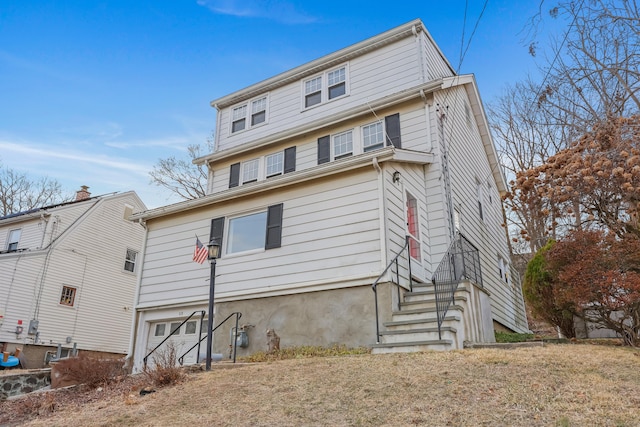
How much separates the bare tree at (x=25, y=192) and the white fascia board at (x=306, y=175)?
2154 cm

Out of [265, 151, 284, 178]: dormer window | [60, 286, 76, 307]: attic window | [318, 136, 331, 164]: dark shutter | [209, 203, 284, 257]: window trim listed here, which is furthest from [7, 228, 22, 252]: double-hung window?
[318, 136, 331, 164]: dark shutter

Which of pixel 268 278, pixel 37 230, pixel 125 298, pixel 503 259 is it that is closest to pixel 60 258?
pixel 37 230

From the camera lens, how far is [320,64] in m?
15.2

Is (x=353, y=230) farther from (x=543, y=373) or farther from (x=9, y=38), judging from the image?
(x=9, y=38)

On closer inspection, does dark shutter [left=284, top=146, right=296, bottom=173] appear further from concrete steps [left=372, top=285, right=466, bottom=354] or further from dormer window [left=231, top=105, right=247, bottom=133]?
concrete steps [left=372, top=285, right=466, bottom=354]

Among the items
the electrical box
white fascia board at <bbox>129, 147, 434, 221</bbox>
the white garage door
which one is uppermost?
white fascia board at <bbox>129, 147, 434, 221</bbox>

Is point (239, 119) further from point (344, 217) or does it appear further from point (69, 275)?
point (69, 275)

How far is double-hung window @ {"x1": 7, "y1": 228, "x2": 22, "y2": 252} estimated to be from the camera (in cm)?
2170

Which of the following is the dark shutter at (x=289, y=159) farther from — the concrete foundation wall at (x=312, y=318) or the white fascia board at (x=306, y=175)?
the concrete foundation wall at (x=312, y=318)

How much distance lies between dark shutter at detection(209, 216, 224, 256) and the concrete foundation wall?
1775 mm

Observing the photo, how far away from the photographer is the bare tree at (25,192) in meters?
29.4

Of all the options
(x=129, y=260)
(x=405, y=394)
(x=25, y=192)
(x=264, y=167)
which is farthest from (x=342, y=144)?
(x=25, y=192)

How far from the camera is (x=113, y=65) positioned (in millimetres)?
15281

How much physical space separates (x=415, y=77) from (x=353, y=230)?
5.98 metres
